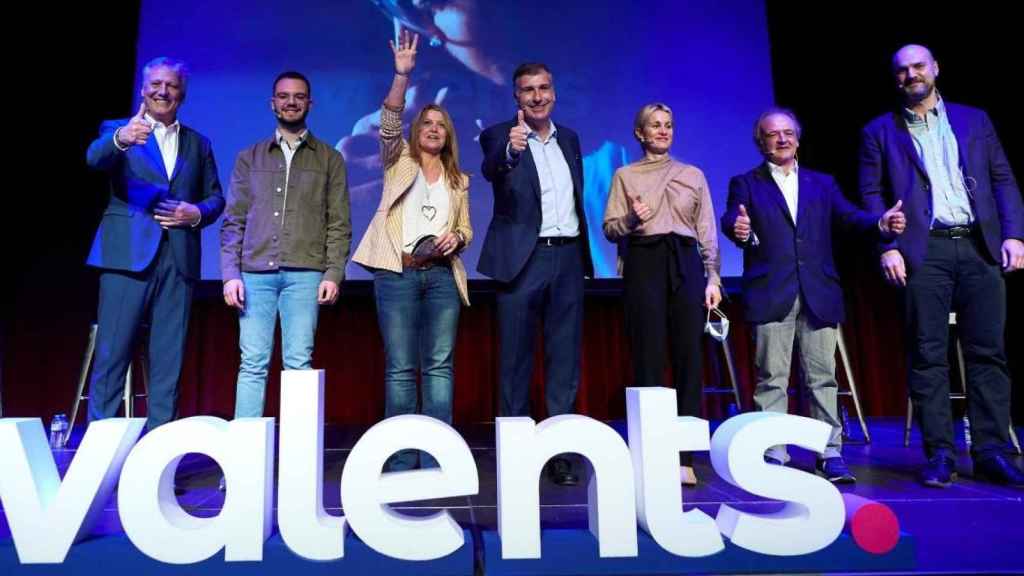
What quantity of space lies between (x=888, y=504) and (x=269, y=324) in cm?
202

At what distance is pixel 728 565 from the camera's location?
152 cm

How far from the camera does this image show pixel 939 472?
2250mm

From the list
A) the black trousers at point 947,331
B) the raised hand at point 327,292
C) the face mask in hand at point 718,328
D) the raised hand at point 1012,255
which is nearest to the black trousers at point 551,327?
the face mask in hand at point 718,328

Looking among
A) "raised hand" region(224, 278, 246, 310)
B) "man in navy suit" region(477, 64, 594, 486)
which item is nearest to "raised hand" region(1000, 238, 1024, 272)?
"man in navy suit" region(477, 64, 594, 486)

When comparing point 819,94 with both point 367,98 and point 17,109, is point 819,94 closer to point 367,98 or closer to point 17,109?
point 367,98

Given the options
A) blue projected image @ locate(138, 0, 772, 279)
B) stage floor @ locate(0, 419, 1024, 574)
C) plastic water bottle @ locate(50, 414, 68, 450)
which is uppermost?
blue projected image @ locate(138, 0, 772, 279)

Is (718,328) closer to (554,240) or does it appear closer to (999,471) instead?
(554,240)

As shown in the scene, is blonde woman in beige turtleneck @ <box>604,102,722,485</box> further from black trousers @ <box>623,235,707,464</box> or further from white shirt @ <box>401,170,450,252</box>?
white shirt @ <box>401,170,450,252</box>

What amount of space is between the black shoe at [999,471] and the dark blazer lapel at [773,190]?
3.34 feet

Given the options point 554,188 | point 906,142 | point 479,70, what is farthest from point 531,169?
point 479,70

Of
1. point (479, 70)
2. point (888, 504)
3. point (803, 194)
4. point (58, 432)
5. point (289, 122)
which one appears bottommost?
point (888, 504)

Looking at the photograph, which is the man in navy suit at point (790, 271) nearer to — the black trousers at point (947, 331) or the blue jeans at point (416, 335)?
the black trousers at point (947, 331)

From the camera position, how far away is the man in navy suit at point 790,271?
2.42 m

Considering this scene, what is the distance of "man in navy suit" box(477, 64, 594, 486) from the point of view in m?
2.31
